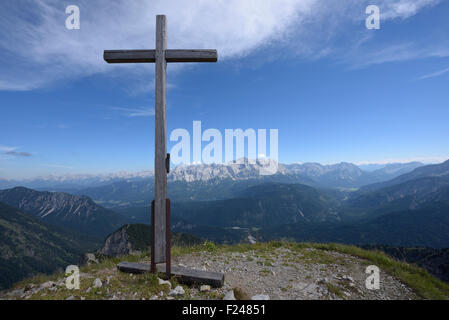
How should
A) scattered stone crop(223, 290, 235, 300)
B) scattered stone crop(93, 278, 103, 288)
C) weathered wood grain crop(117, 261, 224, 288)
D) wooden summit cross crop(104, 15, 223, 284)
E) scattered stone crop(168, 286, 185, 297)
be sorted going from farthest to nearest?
wooden summit cross crop(104, 15, 223, 284) < weathered wood grain crop(117, 261, 224, 288) < scattered stone crop(93, 278, 103, 288) < scattered stone crop(168, 286, 185, 297) < scattered stone crop(223, 290, 235, 300)

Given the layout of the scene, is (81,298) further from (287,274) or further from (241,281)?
(287,274)

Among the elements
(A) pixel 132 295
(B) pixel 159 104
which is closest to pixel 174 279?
(A) pixel 132 295

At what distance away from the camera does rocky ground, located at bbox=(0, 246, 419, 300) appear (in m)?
5.06

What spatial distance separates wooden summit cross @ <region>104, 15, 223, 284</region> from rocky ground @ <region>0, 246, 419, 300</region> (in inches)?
26.9

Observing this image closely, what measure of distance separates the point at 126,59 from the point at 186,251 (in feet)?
27.7

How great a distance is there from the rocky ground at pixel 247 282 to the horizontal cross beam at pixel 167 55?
6.79 meters

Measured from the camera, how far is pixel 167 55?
6.69 metres

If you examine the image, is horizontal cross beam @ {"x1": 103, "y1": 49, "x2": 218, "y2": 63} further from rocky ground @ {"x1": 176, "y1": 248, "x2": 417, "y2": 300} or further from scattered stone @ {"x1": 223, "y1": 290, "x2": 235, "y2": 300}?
rocky ground @ {"x1": 176, "y1": 248, "x2": 417, "y2": 300}

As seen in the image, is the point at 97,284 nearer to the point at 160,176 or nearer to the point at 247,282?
the point at 160,176

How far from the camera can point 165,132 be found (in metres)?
6.33

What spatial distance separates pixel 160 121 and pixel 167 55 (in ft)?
7.52
